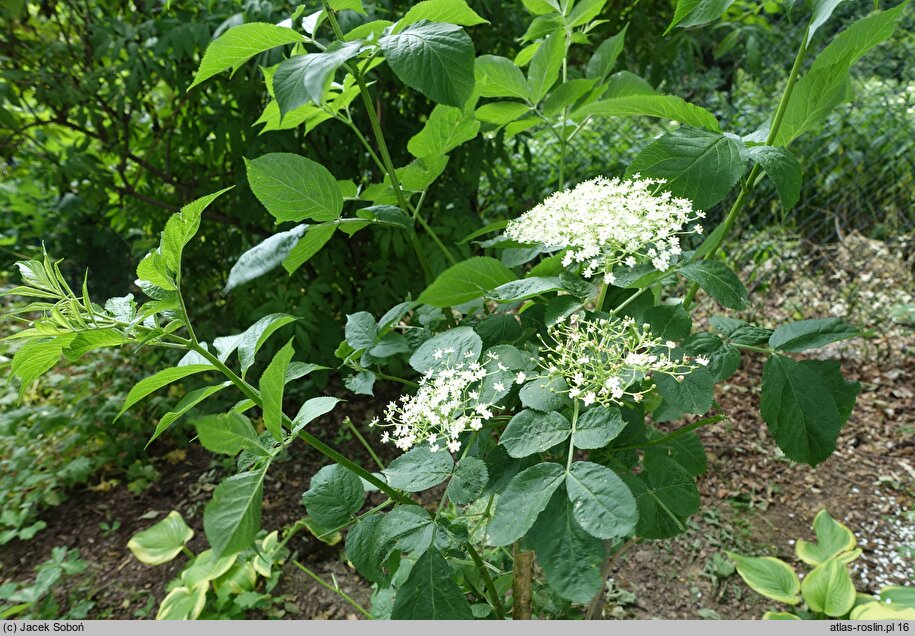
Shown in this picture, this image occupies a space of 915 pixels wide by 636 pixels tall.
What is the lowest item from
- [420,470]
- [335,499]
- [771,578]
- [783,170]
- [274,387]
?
[771,578]

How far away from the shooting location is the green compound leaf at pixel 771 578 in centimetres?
143

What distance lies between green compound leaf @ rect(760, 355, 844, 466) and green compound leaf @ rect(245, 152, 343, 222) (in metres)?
0.56

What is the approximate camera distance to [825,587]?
136 cm

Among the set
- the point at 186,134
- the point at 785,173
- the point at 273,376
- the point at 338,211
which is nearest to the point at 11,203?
the point at 186,134

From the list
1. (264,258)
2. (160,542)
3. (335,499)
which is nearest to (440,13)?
(264,258)

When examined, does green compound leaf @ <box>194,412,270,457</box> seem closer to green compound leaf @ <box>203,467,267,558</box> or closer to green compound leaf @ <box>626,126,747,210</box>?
green compound leaf @ <box>203,467,267,558</box>

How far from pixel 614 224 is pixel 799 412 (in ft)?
0.98

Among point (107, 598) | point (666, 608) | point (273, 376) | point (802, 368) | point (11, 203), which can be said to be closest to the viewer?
point (273, 376)

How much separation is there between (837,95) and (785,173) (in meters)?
0.11

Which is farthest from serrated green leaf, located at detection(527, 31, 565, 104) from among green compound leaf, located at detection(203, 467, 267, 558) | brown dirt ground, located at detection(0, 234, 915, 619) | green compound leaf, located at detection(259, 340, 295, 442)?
brown dirt ground, located at detection(0, 234, 915, 619)

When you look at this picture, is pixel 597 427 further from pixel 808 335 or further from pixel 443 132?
pixel 443 132

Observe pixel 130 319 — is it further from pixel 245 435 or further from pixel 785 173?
pixel 785 173

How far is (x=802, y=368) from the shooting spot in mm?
680

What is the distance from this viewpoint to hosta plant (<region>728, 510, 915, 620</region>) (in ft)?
4.01
